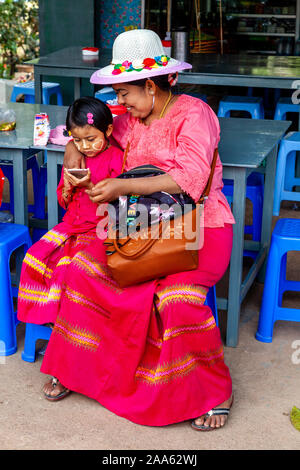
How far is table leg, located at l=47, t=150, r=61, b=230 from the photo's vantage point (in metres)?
2.93

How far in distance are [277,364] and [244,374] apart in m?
0.18

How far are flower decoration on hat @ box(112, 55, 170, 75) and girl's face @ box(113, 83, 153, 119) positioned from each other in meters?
0.06

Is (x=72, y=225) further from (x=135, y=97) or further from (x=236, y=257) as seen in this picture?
(x=236, y=257)

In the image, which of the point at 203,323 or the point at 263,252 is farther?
the point at 263,252

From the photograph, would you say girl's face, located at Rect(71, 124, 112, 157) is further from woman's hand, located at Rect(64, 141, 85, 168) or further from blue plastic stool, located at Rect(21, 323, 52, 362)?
blue plastic stool, located at Rect(21, 323, 52, 362)

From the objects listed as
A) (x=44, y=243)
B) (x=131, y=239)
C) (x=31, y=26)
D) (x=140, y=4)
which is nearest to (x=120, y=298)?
(x=131, y=239)

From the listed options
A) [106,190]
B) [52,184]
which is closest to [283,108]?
[52,184]

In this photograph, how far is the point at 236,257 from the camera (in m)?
2.91

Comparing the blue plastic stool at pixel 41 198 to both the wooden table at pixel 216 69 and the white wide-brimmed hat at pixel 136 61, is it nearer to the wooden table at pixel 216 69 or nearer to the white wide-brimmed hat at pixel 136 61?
the wooden table at pixel 216 69

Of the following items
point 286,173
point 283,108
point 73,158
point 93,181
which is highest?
point 73,158

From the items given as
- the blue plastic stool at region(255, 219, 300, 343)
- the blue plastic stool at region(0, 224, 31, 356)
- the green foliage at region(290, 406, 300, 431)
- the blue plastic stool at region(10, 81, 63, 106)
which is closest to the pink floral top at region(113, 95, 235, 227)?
the blue plastic stool at region(255, 219, 300, 343)

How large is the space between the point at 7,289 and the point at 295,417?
1.34 meters

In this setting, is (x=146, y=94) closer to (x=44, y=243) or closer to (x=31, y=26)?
(x=44, y=243)

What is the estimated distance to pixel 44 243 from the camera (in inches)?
109
